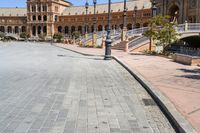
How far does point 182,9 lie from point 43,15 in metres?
93.7

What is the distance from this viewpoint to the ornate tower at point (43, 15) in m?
142

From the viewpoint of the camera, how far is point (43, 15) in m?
144

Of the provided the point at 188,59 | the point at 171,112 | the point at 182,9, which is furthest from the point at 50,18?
the point at 171,112

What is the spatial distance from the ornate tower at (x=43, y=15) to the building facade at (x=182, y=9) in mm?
81707

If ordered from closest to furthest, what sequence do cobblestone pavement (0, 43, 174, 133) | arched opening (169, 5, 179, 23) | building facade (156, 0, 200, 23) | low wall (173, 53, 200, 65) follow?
cobblestone pavement (0, 43, 174, 133) → low wall (173, 53, 200, 65) → building facade (156, 0, 200, 23) → arched opening (169, 5, 179, 23)

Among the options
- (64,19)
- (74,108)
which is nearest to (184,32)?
(74,108)

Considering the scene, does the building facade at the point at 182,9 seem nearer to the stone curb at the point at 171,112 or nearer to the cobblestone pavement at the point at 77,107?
the cobblestone pavement at the point at 77,107

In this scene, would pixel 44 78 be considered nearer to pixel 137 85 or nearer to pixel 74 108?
pixel 137 85

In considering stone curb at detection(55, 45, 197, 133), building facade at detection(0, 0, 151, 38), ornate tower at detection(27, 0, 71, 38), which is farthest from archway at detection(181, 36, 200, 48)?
ornate tower at detection(27, 0, 71, 38)

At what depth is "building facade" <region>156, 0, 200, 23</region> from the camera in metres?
56.5

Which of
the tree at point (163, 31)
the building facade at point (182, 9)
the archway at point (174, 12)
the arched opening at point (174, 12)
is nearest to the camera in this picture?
the tree at point (163, 31)

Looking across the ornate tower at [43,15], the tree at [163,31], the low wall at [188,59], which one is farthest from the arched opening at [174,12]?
the ornate tower at [43,15]

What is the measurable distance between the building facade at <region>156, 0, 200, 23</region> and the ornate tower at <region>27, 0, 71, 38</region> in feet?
268

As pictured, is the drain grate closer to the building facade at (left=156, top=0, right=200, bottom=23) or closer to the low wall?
the low wall
